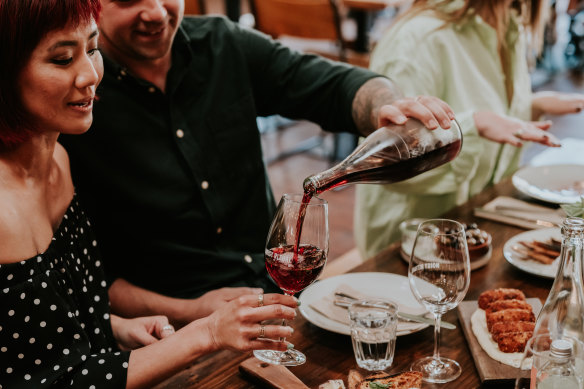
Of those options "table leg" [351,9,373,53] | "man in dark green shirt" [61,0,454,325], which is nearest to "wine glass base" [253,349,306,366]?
"man in dark green shirt" [61,0,454,325]

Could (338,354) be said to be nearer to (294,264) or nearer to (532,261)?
(294,264)

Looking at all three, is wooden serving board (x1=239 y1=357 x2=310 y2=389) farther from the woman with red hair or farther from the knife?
the knife

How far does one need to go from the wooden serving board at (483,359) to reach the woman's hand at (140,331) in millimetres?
612

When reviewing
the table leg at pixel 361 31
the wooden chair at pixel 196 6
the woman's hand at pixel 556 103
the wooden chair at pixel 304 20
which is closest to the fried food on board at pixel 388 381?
the woman's hand at pixel 556 103

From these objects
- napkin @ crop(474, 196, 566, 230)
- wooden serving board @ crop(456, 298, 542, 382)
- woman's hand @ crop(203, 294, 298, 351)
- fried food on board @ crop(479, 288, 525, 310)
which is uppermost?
woman's hand @ crop(203, 294, 298, 351)

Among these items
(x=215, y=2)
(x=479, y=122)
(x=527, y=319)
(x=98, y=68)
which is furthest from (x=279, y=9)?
(x=527, y=319)

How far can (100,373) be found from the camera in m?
1.22

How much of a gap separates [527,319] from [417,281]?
0.86 ft

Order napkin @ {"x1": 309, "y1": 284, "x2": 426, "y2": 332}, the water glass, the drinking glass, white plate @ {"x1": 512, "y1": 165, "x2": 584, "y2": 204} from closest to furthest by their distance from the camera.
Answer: the drinking glass, the water glass, napkin @ {"x1": 309, "y1": 284, "x2": 426, "y2": 332}, white plate @ {"x1": 512, "y1": 165, "x2": 584, "y2": 204}

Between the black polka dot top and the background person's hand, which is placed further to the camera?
the background person's hand

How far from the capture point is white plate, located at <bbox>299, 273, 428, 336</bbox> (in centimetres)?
132

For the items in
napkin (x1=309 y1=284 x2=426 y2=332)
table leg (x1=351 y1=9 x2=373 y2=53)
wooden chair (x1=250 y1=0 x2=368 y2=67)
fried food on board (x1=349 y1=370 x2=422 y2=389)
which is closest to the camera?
fried food on board (x1=349 y1=370 x2=422 y2=389)

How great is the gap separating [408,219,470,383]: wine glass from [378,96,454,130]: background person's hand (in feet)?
0.87

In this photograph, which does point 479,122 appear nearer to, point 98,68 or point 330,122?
point 330,122
